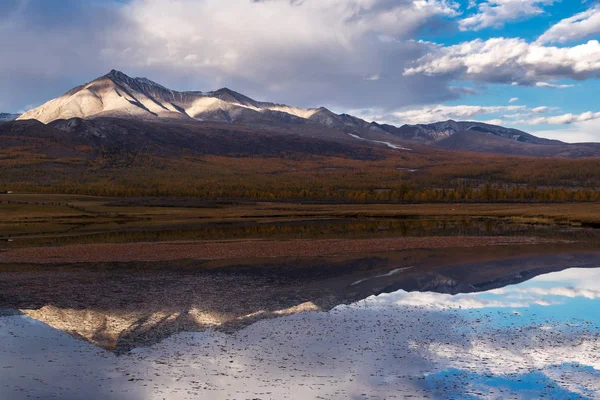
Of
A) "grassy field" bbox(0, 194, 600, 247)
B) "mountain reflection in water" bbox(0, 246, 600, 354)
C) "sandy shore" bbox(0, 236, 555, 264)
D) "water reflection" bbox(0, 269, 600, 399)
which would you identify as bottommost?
"grassy field" bbox(0, 194, 600, 247)

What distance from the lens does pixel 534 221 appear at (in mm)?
94312

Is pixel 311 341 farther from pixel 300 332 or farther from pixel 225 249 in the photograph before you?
pixel 225 249

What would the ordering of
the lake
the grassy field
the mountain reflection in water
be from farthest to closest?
the grassy field < the mountain reflection in water < the lake

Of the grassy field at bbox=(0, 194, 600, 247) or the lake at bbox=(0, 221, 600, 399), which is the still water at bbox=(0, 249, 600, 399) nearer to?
the lake at bbox=(0, 221, 600, 399)

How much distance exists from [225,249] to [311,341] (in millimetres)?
32341

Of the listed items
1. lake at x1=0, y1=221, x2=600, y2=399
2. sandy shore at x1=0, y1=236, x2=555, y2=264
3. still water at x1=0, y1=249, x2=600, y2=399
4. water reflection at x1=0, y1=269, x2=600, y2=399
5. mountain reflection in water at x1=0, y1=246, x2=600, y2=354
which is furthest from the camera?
sandy shore at x1=0, y1=236, x2=555, y2=264

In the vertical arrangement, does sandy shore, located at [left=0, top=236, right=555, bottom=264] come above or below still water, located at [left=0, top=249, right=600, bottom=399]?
below

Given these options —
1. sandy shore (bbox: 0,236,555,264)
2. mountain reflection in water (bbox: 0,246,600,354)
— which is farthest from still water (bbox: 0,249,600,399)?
sandy shore (bbox: 0,236,555,264)

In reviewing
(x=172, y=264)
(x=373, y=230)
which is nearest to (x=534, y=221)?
(x=373, y=230)

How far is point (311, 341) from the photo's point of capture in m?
23.1

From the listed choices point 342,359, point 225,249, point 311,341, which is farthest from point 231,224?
point 342,359

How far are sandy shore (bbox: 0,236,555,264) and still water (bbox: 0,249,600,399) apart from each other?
39.7ft

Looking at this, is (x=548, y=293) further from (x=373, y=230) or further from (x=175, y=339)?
(x=373, y=230)

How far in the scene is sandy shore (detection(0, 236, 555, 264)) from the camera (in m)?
49.2
